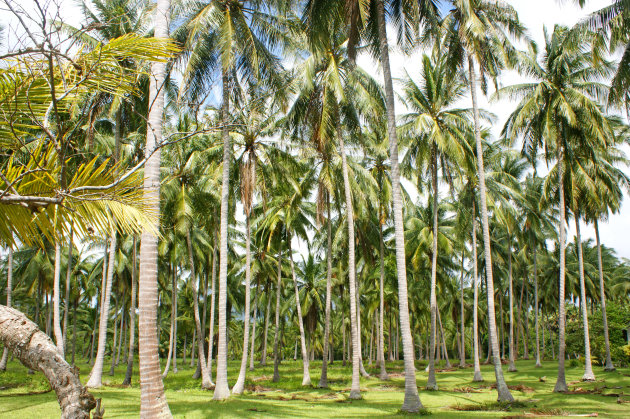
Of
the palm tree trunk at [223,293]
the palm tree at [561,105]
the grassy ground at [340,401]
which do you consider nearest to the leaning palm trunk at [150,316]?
the grassy ground at [340,401]

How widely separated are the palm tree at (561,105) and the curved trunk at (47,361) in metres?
20.9

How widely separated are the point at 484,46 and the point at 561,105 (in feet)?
14.5

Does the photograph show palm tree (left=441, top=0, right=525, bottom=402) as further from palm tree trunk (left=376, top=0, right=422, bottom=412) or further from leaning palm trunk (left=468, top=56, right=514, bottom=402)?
palm tree trunk (left=376, top=0, right=422, bottom=412)

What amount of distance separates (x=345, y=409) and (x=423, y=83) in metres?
15.8

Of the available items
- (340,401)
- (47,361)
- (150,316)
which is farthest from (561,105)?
(47,361)

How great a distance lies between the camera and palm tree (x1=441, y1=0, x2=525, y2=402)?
16578mm

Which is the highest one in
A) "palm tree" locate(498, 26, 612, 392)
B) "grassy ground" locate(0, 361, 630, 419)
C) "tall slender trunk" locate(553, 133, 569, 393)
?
"palm tree" locate(498, 26, 612, 392)

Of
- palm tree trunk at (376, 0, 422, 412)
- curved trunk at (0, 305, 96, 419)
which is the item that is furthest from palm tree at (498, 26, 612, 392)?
curved trunk at (0, 305, 96, 419)

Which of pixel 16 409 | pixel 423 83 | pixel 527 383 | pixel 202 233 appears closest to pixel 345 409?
pixel 16 409

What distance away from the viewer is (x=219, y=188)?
22938 millimetres

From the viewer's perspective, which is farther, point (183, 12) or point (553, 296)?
point (553, 296)

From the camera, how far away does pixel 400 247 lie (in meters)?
14.3

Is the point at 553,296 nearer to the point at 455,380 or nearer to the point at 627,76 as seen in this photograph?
the point at 455,380

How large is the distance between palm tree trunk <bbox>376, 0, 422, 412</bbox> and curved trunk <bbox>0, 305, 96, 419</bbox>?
12.4 meters
